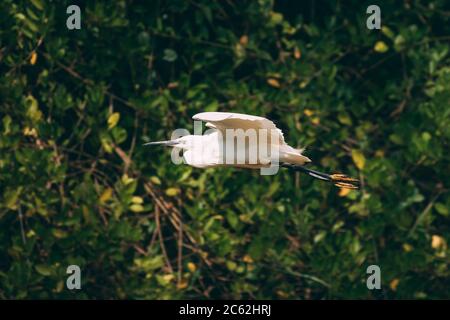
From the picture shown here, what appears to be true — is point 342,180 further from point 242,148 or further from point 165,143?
point 165,143

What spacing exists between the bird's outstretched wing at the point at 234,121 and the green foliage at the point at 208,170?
131 cm

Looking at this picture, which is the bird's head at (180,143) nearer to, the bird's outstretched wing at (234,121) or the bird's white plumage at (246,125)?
the bird's white plumage at (246,125)

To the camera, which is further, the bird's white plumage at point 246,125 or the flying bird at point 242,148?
the flying bird at point 242,148

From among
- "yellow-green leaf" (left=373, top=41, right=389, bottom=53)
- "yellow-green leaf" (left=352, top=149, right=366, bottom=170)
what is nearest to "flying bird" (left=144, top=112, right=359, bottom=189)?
"yellow-green leaf" (left=352, top=149, right=366, bottom=170)

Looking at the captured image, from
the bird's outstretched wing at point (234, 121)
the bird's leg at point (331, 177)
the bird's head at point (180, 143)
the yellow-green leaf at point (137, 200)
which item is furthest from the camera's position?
the yellow-green leaf at point (137, 200)

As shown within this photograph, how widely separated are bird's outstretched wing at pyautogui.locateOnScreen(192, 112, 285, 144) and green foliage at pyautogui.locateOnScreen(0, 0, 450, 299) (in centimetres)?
131

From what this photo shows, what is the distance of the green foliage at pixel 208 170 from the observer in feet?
20.5

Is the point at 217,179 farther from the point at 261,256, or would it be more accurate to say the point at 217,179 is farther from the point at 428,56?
the point at 428,56

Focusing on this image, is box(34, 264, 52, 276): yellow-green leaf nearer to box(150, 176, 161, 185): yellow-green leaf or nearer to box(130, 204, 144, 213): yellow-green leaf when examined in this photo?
box(130, 204, 144, 213): yellow-green leaf

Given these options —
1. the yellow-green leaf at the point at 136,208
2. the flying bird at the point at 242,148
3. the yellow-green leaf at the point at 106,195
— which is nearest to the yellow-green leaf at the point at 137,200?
the yellow-green leaf at the point at 136,208

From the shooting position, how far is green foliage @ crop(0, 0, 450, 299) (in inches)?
245

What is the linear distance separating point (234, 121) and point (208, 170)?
1.55 metres
